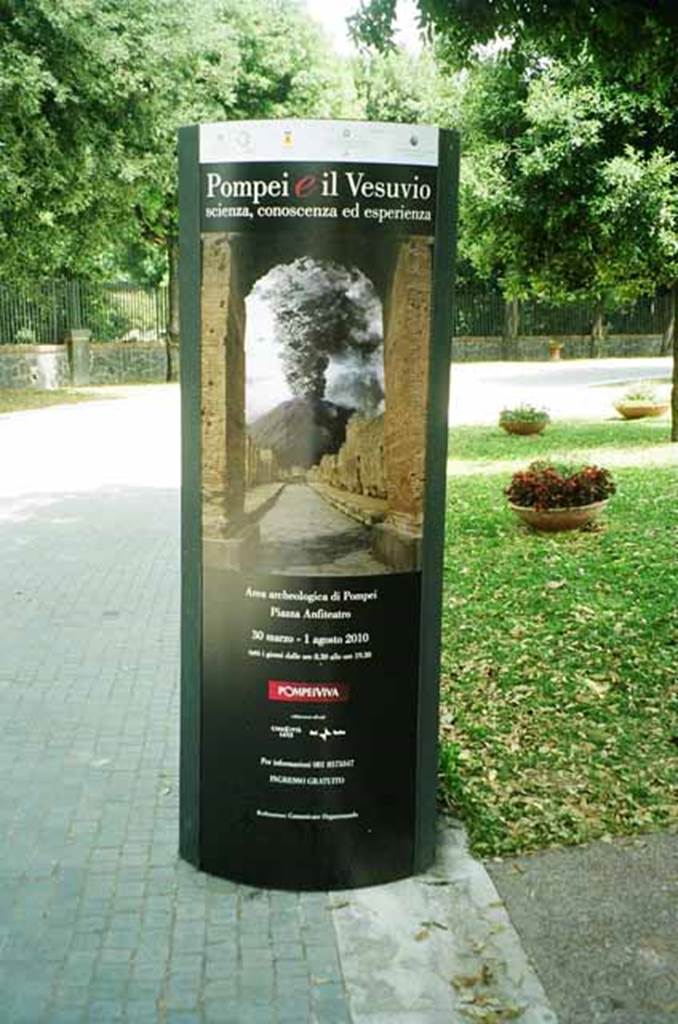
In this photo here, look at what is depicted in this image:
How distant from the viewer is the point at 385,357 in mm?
3885

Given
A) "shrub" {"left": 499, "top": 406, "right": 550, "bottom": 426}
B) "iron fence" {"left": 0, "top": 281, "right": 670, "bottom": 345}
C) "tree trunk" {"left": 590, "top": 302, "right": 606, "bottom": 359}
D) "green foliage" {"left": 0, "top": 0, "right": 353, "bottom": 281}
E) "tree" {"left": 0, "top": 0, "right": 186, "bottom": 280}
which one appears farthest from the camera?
"tree trunk" {"left": 590, "top": 302, "right": 606, "bottom": 359}

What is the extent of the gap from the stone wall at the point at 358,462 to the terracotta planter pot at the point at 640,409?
715 inches

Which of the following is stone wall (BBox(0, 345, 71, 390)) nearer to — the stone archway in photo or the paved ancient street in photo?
the stone archway in photo

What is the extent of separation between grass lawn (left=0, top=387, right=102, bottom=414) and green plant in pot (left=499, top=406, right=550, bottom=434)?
12.3 metres

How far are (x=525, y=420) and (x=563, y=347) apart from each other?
26370 millimetres

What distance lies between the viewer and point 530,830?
4816 millimetres

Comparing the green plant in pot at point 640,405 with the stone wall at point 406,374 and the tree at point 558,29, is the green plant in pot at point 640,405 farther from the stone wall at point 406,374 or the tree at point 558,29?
the stone wall at point 406,374

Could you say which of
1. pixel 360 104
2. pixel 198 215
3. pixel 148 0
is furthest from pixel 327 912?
pixel 360 104

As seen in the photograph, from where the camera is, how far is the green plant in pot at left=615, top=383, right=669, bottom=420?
2122 cm

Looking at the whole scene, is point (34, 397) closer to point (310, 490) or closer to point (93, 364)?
point (93, 364)

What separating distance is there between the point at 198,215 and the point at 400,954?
104 inches

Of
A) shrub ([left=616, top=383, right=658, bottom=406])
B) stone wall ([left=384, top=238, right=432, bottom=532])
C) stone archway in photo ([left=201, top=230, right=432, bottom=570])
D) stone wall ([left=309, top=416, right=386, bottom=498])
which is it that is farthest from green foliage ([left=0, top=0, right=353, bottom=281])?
stone wall ([left=309, top=416, right=386, bottom=498])

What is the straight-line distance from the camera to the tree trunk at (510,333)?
43000 mm

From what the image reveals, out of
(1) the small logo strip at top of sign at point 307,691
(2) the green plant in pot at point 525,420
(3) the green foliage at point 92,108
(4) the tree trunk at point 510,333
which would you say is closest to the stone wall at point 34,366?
(3) the green foliage at point 92,108
